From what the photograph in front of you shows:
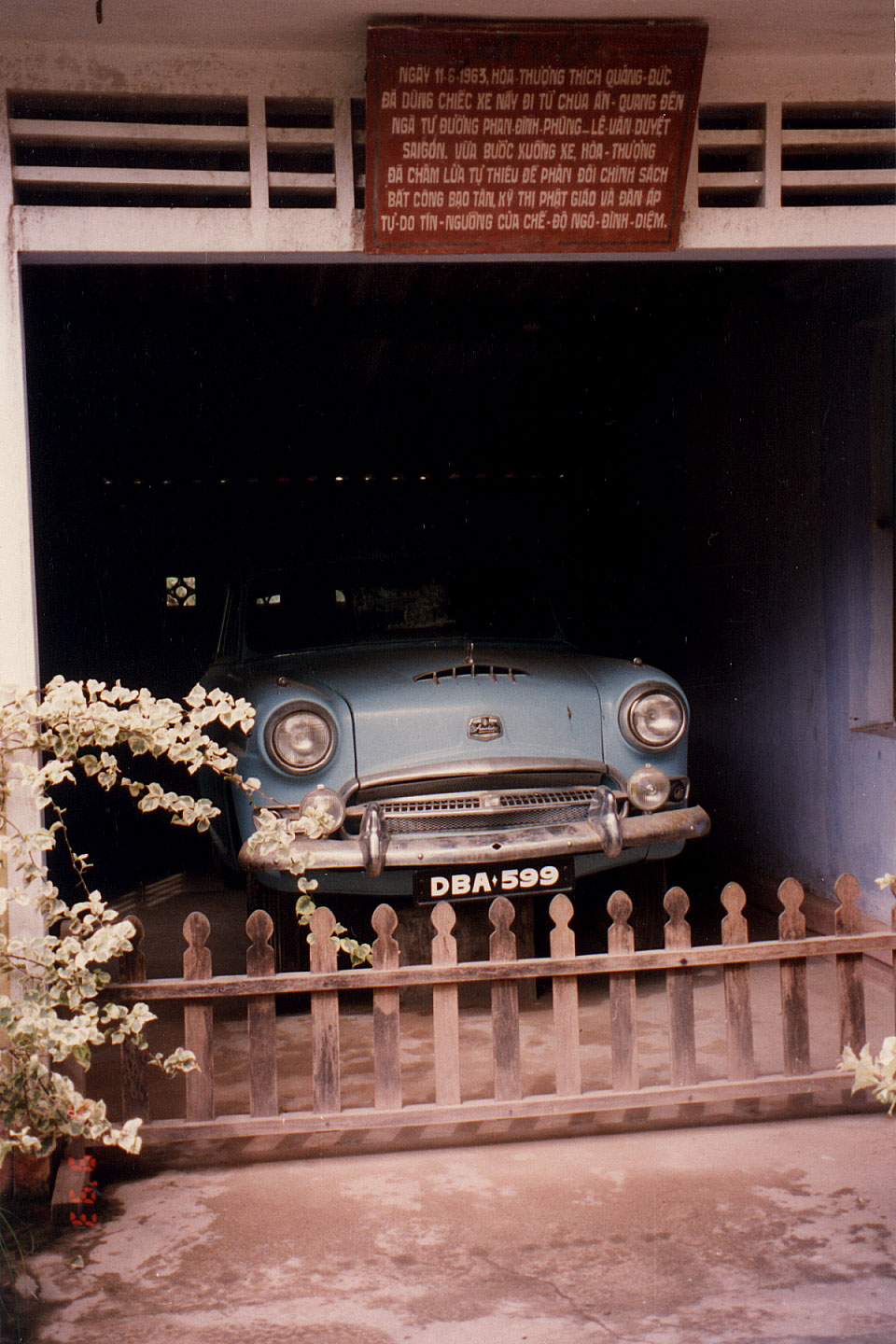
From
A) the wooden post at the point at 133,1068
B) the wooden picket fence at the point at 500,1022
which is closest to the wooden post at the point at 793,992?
the wooden picket fence at the point at 500,1022

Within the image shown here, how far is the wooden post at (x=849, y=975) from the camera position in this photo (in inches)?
130

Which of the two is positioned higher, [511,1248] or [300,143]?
[300,143]

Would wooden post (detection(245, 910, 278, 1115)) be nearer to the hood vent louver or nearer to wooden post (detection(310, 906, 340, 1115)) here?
wooden post (detection(310, 906, 340, 1115))

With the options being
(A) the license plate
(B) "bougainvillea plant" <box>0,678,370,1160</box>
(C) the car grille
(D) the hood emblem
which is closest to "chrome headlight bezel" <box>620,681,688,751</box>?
(C) the car grille

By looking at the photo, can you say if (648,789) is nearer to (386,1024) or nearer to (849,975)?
(849,975)

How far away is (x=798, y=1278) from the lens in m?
2.48

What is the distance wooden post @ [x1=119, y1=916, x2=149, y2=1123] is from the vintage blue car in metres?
0.67

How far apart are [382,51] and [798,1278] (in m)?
3.15

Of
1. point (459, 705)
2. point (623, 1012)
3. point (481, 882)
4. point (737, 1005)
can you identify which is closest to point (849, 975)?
point (737, 1005)

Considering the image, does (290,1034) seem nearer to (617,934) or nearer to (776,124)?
(617,934)

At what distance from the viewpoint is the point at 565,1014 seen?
323 centimetres

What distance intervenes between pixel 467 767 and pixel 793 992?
1282 millimetres

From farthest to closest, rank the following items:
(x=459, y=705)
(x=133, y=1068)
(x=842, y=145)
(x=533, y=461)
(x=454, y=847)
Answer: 1. (x=533, y=461)
2. (x=459, y=705)
3. (x=454, y=847)
4. (x=842, y=145)
5. (x=133, y=1068)

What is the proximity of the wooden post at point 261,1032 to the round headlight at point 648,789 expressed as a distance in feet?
5.23
